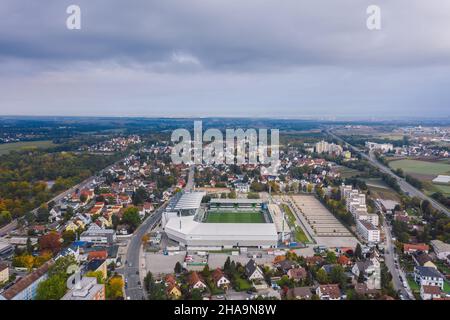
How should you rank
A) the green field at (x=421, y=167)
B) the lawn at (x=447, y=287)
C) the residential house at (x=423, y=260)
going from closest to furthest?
the lawn at (x=447, y=287)
the residential house at (x=423, y=260)
the green field at (x=421, y=167)

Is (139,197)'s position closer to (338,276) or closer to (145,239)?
(145,239)

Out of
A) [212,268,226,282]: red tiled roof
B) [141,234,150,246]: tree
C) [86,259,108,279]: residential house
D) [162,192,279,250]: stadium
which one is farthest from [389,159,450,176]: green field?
[86,259,108,279]: residential house

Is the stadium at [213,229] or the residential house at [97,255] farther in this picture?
the stadium at [213,229]

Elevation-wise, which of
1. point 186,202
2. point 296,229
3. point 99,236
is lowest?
point 296,229

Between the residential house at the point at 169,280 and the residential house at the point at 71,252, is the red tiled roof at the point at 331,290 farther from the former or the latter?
the residential house at the point at 71,252

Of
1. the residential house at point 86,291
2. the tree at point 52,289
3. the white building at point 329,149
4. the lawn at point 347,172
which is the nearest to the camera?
the residential house at point 86,291

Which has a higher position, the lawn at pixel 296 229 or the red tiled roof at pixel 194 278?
the red tiled roof at pixel 194 278

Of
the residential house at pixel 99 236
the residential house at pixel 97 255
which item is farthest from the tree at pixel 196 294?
the residential house at pixel 99 236

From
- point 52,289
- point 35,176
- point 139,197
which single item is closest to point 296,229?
point 139,197
